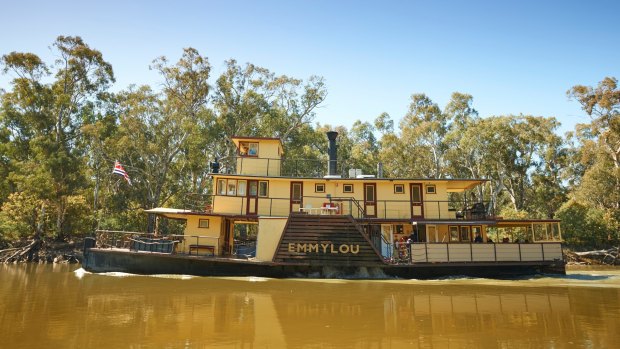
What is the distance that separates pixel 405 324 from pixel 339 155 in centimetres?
3353

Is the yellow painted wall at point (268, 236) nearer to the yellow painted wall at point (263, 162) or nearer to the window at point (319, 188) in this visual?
the window at point (319, 188)

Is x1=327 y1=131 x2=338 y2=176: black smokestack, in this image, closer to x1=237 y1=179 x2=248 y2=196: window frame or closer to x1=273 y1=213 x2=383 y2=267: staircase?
x1=273 y1=213 x2=383 y2=267: staircase

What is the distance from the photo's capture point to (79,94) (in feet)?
103

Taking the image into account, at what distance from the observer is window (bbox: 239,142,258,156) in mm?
18516

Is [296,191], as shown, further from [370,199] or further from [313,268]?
[313,268]

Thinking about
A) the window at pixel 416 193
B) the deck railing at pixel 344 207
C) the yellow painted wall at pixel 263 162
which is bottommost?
the deck railing at pixel 344 207

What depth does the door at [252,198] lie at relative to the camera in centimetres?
1727

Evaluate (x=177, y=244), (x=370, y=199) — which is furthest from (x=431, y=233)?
(x=177, y=244)

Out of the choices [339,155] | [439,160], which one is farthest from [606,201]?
[339,155]

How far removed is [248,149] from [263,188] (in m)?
2.33

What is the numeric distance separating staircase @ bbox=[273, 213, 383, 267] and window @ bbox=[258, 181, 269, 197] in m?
3.04

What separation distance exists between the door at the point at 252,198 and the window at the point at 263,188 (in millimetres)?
183

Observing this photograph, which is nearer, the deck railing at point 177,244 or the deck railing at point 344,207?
the deck railing at point 177,244

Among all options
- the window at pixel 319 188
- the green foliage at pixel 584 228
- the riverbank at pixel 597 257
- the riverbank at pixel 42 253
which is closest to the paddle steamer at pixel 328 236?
the window at pixel 319 188
